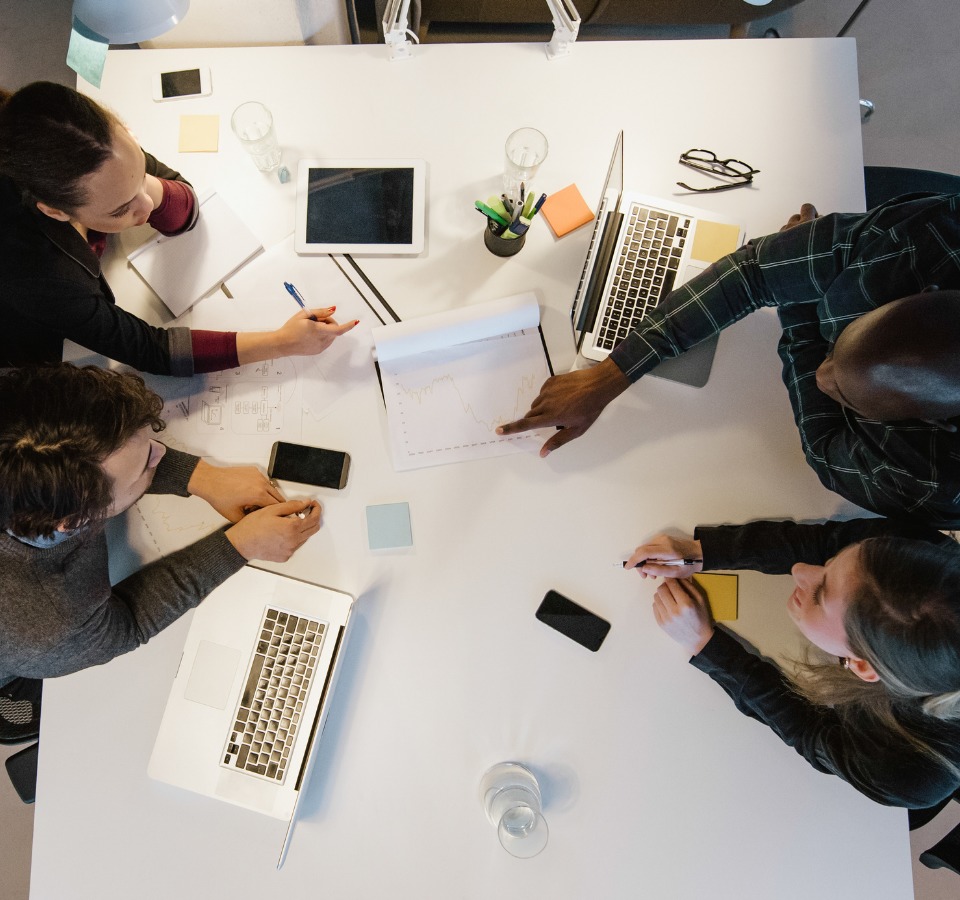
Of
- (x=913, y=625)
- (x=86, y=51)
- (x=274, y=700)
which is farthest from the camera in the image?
(x=274, y=700)

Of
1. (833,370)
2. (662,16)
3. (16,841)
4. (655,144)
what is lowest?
(16,841)

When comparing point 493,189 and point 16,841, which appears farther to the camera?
point 16,841

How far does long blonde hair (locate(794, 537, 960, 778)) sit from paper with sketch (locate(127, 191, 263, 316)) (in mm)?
1196

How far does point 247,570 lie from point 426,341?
0.53 meters

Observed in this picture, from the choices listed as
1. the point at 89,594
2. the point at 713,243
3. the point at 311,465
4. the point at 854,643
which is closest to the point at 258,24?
the point at 311,465

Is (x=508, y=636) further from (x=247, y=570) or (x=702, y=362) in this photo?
(x=702, y=362)

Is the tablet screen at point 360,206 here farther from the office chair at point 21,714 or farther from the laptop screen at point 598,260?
the office chair at point 21,714

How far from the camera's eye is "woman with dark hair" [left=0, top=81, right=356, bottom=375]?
0.91 metres

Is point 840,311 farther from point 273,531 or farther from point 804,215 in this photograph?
point 273,531

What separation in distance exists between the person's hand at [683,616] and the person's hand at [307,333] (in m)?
0.75

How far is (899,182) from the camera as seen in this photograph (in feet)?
4.36

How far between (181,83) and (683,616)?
141cm

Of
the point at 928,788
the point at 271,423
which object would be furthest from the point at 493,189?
the point at 928,788

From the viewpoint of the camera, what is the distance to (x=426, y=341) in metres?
1.14
